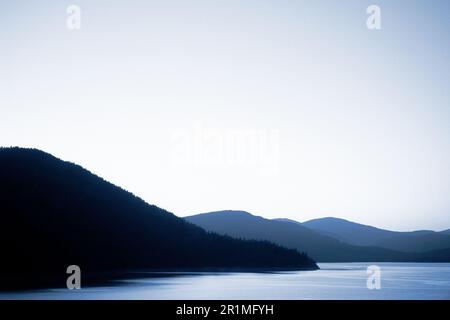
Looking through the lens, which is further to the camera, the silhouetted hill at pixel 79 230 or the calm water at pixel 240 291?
the silhouetted hill at pixel 79 230

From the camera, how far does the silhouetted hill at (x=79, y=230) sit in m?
122

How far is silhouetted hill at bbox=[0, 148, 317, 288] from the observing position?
121625mm

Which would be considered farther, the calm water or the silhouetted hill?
the silhouetted hill

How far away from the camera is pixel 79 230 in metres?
140

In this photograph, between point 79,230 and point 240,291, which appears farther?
point 79,230

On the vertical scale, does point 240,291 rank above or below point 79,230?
below

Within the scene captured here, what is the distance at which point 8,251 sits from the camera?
4624 inches

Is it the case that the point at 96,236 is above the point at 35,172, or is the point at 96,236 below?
below

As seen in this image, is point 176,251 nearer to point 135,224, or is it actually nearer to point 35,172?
point 135,224
